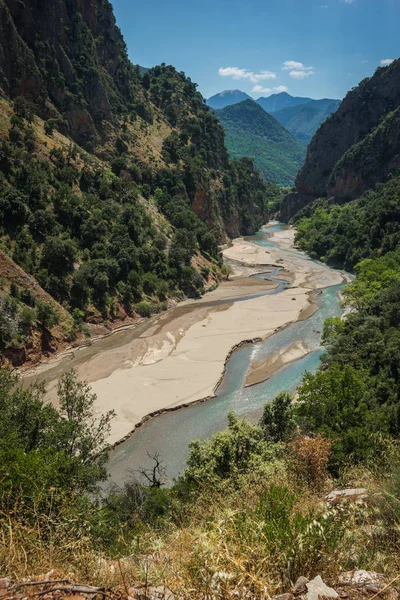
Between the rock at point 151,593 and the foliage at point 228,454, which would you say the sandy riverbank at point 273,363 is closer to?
the foliage at point 228,454

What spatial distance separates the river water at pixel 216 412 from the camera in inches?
1028

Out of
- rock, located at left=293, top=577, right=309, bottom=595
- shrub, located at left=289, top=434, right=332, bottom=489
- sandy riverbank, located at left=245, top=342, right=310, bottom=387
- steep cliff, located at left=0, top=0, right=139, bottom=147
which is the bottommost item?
sandy riverbank, located at left=245, top=342, right=310, bottom=387

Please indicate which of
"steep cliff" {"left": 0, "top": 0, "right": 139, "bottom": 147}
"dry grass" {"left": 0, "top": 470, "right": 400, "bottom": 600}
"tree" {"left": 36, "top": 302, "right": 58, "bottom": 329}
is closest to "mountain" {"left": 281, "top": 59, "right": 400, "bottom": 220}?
"steep cliff" {"left": 0, "top": 0, "right": 139, "bottom": 147}

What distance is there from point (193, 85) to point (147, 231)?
97.9 meters

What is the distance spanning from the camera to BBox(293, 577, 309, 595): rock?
4.44 m

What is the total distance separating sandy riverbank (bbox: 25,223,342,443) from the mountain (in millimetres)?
70000

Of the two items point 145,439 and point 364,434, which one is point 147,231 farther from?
point 364,434

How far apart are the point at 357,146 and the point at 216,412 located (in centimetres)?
13012

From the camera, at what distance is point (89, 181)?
6103 centimetres

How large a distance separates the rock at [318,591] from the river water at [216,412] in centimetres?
2131

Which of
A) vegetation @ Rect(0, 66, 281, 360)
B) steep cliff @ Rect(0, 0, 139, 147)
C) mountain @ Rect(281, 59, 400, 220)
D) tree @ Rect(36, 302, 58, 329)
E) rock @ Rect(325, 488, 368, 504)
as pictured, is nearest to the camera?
rock @ Rect(325, 488, 368, 504)

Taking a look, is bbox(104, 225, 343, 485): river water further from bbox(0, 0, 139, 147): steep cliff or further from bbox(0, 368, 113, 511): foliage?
bbox(0, 0, 139, 147): steep cliff

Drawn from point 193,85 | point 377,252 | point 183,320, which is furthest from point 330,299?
point 193,85

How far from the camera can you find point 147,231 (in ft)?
213
